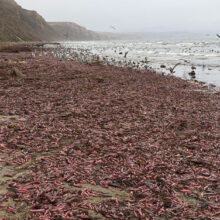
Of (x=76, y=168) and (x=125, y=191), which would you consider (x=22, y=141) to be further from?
(x=125, y=191)

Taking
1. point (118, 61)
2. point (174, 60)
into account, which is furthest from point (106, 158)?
point (174, 60)

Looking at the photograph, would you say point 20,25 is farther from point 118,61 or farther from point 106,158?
point 106,158

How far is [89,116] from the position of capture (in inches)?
427

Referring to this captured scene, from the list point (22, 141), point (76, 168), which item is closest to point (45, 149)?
point (22, 141)

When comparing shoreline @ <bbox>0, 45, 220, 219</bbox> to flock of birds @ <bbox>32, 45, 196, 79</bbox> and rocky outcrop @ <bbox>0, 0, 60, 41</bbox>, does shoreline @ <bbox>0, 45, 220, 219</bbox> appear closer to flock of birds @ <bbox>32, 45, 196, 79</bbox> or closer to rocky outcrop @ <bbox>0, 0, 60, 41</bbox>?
flock of birds @ <bbox>32, 45, 196, 79</bbox>

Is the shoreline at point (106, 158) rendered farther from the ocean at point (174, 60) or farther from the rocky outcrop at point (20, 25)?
the rocky outcrop at point (20, 25)

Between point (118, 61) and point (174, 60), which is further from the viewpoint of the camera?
point (174, 60)

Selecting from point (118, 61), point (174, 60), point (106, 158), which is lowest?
point (106, 158)

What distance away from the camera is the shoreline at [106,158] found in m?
4.91

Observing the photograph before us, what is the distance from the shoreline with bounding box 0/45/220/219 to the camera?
4.91 metres

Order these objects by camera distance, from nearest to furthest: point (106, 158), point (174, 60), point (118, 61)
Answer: point (106, 158) → point (118, 61) → point (174, 60)

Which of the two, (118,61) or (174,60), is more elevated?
(174,60)

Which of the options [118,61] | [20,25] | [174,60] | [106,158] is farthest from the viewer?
[20,25]

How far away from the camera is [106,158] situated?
7.01 meters
